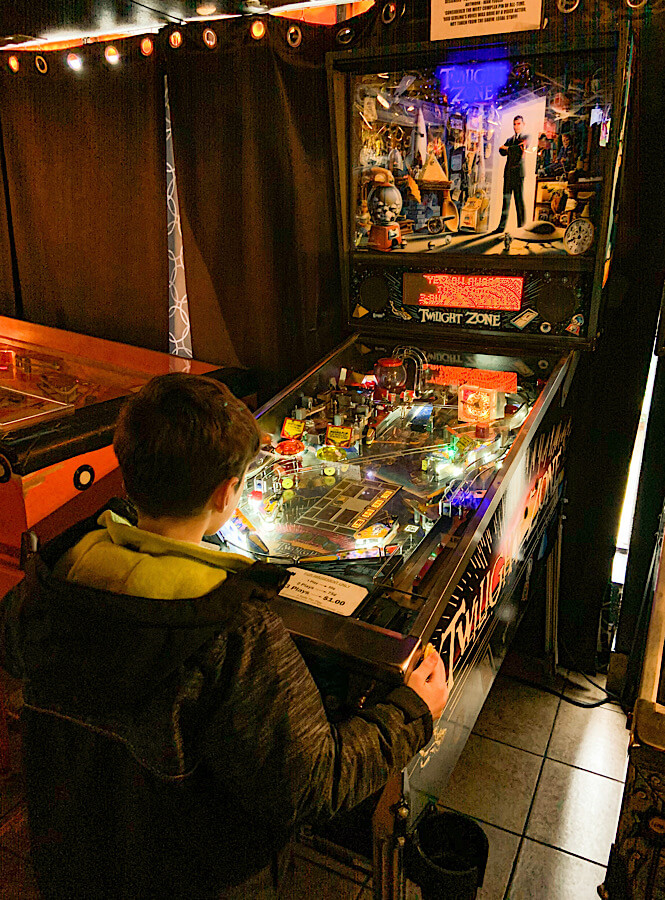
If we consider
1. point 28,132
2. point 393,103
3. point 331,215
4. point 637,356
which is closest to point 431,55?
point 393,103

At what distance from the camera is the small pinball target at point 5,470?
2.10 meters

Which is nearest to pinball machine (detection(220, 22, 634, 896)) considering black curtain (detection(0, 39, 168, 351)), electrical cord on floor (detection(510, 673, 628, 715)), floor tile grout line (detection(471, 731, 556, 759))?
floor tile grout line (detection(471, 731, 556, 759))

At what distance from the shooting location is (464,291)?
213cm

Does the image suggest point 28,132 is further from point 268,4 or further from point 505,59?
point 505,59

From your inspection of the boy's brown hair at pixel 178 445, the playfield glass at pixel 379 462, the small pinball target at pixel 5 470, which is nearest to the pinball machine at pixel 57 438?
the small pinball target at pixel 5 470

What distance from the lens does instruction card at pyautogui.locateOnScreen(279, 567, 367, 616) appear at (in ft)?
4.37

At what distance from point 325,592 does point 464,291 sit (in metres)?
1.17

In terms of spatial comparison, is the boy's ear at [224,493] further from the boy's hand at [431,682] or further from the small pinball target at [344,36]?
the small pinball target at [344,36]

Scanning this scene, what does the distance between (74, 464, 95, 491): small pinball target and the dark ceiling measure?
169cm

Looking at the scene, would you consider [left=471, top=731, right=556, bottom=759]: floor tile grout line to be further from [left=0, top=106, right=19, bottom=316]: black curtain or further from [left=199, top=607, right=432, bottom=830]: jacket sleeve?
[left=0, top=106, right=19, bottom=316]: black curtain

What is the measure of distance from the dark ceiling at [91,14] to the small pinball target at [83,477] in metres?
1.69

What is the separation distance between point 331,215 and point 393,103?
0.64 meters

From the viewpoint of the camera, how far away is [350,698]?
55.0 inches

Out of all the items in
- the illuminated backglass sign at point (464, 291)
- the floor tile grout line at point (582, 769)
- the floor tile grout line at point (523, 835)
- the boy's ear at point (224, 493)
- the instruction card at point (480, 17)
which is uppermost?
the instruction card at point (480, 17)
